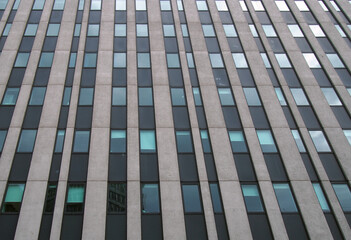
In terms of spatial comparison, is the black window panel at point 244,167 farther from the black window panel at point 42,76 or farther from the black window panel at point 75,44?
the black window panel at point 75,44

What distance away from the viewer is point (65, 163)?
633 inches

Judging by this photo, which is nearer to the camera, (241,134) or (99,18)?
(241,134)

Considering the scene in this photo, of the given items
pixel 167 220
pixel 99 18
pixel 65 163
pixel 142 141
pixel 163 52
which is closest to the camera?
pixel 167 220

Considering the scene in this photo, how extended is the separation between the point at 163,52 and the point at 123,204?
11047mm

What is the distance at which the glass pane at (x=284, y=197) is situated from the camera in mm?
15391

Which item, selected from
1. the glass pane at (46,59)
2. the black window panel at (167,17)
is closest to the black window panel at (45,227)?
the glass pane at (46,59)

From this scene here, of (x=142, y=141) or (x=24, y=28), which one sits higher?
(x=24, y=28)

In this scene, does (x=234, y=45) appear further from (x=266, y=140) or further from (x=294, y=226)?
(x=294, y=226)

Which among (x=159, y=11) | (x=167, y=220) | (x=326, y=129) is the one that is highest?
(x=159, y=11)

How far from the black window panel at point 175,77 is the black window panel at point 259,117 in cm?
479

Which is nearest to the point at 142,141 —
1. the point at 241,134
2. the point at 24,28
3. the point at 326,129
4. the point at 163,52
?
the point at 241,134

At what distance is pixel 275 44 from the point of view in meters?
22.5

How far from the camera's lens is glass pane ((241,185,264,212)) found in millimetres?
15373

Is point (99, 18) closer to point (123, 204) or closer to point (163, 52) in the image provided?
point (163, 52)
